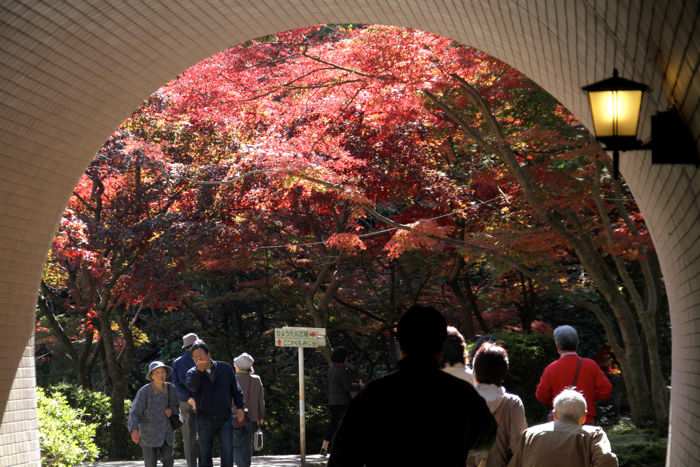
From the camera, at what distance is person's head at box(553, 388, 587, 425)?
5789 mm

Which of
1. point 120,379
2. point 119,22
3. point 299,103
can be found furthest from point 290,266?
point 119,22

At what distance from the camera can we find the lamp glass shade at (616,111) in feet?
19.6

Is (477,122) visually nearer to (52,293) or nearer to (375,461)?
(52,293)

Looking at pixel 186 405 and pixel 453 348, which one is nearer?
pixel 453 348

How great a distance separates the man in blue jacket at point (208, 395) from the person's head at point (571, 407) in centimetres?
580

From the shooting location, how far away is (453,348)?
668cm

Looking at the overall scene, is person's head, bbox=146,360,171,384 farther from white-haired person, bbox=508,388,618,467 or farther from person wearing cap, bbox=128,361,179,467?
white-haired person, bbox=508,388,618,467

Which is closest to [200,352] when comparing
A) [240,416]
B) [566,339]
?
[240,416]

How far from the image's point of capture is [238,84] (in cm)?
1672

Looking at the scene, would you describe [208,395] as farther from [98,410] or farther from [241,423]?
[98,410]

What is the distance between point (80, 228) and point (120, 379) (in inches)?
149

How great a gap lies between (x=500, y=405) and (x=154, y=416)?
5885 millimetres

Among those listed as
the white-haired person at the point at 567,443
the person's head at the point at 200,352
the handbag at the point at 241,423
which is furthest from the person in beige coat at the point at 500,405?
the handbag at the point at 241,423

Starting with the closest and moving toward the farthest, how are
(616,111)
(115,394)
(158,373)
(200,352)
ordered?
1. (616,111)
2. (200,352)
3. (158,373)
4. (115,394)
